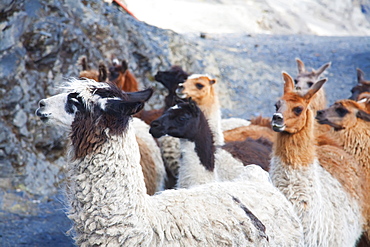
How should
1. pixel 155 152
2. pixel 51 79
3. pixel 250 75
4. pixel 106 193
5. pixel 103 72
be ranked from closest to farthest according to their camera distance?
1. pixel 106 193
2. pixel 155 152
3. pixel 103 72
4. pixel 51 79
5. pixel 250 75

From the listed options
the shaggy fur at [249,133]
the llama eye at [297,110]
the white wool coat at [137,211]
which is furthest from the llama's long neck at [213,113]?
the white wool coat at [137,211]

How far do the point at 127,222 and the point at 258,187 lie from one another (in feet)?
3.89

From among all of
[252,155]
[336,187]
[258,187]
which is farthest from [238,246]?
[252,155]

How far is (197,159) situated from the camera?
16.5 ft

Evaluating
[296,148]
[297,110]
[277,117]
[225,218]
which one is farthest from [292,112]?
[225,218]

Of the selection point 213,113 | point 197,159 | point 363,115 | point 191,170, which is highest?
point 363,115

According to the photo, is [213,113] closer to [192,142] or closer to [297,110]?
[192,142]

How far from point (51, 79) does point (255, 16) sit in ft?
60.4

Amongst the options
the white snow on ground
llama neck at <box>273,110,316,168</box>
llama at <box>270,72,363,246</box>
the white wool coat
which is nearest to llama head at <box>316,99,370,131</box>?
llama at <box>270,72,363,246</box>

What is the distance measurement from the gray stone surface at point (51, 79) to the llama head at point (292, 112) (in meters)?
2.14

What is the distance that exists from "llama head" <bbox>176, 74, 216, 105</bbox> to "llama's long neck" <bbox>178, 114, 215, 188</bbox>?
4.46 feet

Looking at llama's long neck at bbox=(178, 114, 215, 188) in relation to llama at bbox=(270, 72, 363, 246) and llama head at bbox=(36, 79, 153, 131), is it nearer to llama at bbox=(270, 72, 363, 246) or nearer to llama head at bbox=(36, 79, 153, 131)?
llama at bbox=(270, 72, 363, 246)

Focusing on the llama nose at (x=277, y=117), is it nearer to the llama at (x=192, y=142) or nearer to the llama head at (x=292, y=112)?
the llama head at (x=292, y=112)

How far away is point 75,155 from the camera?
10.1 ft
